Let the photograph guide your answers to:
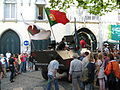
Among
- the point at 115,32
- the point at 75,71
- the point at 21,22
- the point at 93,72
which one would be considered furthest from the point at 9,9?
the point at 93,72

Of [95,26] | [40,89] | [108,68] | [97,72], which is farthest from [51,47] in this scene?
[95,26]

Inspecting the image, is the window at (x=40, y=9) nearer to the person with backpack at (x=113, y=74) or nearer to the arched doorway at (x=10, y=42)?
the arched doorway at (x=10, y=42)

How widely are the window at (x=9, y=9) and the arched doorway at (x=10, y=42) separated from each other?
144cm

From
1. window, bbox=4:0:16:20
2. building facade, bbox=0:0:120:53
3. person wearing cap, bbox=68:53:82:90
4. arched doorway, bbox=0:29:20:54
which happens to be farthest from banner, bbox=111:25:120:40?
person wearing cap, bbox=68:53:82:90

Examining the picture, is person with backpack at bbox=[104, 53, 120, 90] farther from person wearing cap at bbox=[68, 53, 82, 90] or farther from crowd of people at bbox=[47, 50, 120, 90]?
person wearing cap at bbox=[68, 53, 82, 90]

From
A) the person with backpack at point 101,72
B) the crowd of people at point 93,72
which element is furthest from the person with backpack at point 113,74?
the person with backpack at point 101,72

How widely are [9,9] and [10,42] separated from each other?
3.38 metres

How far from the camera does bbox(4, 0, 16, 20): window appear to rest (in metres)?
23.8

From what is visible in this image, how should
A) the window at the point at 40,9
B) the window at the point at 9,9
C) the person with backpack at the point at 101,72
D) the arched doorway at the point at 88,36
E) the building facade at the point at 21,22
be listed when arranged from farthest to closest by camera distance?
1. the arched doorway at the point at 88,36
2. the window at the point at 40,9
3. the window at the point at 9,9
4. the building facade at the point at 21,22
5. the person with backpack at the point at 101,72

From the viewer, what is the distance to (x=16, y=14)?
23750mm

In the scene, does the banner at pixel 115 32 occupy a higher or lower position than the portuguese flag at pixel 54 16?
lower

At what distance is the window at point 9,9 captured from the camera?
23.8 meters

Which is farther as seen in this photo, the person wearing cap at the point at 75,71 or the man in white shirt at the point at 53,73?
the man in white shirt at the point at 53,73

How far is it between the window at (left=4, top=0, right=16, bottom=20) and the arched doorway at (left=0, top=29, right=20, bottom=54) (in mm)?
1441
